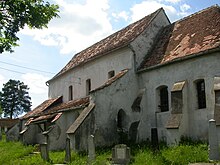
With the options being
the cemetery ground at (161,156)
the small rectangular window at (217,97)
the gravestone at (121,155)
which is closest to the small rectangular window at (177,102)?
the cemetery ground at (161,156)

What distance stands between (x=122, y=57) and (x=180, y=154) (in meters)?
9.70

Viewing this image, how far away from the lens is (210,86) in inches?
601

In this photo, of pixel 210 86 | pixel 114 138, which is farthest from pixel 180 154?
pixel 114 138

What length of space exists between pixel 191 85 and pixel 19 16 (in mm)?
9706

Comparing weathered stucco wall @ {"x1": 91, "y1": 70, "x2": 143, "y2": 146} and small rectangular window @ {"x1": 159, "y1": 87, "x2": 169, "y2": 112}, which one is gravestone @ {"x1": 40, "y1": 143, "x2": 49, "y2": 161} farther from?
small rectangular window @ {"x1": 159, "y1": 87, "x2": 169, "y2": 112}

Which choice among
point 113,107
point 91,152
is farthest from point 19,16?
point 113,107

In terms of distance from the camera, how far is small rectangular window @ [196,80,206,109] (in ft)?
52.3

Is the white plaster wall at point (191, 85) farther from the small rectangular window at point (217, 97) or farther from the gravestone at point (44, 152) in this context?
the gravestone at point (44, 152)

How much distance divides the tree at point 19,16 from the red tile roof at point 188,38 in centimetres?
834

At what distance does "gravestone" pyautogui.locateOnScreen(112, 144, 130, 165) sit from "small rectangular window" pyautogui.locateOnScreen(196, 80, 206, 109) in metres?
5.36

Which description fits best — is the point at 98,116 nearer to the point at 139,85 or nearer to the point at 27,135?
the point at 139,85

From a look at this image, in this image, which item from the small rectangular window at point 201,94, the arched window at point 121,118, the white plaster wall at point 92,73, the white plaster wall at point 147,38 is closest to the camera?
the small rectangular window at point 201,94

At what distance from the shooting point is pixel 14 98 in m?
75.4

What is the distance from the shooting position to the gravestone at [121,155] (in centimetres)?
1291
